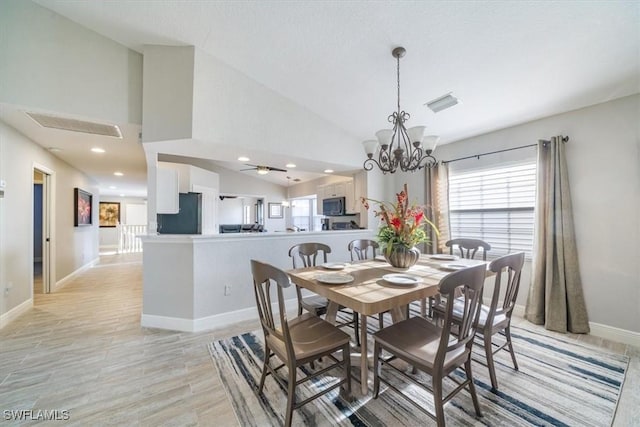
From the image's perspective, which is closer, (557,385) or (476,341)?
(557,385)

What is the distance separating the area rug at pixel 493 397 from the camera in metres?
1.60

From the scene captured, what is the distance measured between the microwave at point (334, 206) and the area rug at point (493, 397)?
11.4 feet

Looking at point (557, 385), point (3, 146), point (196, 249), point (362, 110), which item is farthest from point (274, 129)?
point (557, 385)

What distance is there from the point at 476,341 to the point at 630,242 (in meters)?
1.83

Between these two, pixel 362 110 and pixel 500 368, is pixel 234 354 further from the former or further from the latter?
pixel 362 110

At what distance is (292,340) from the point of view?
5.61ft

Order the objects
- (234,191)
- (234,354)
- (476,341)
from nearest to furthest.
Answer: (234,354) < (476,341) < (234,191)

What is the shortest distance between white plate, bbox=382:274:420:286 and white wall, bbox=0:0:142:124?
3236 mm

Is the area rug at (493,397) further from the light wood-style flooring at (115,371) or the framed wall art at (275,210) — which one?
the framed wall art at (275,210)

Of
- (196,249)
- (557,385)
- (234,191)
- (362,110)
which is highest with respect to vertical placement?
(362,110)

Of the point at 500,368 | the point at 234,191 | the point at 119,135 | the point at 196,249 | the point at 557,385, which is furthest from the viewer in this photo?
the point at 234,191

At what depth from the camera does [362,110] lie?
346 cm

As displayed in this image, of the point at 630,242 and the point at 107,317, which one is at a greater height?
the point at 630,242

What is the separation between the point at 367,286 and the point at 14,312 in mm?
4500
